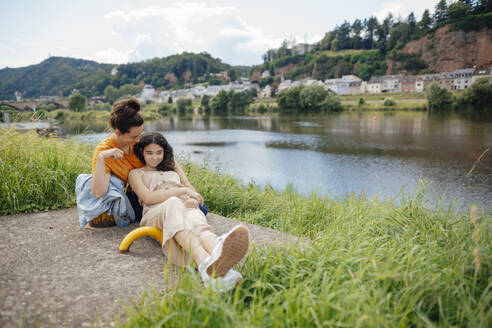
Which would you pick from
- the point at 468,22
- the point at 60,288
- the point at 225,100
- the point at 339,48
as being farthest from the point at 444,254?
the point at 339,48

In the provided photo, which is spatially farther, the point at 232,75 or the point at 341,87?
the point at 232,75

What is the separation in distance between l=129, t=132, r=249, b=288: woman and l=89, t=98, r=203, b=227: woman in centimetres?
11

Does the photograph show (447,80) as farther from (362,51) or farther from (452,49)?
(362,51)

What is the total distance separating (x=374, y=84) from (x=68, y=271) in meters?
97.8

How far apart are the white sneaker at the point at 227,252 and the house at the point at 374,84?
95.3 meters

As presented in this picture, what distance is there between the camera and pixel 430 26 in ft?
284

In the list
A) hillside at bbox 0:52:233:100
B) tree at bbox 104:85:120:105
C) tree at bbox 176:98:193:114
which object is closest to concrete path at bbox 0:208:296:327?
tree at bbox 176:98:193:114

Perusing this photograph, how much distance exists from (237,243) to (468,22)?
82497 millimetres

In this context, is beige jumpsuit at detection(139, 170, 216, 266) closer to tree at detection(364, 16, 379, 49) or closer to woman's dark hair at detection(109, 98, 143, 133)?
woman's dark hair at detection(109, 98, 143, 133)

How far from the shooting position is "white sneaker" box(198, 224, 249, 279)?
6.28 ft

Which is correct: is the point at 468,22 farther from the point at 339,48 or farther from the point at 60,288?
the point at 60,288

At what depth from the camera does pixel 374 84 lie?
8825cm

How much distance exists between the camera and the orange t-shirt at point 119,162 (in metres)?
3.08

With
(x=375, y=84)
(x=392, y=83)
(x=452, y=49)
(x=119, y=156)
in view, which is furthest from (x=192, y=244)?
(x=375, y=84)
